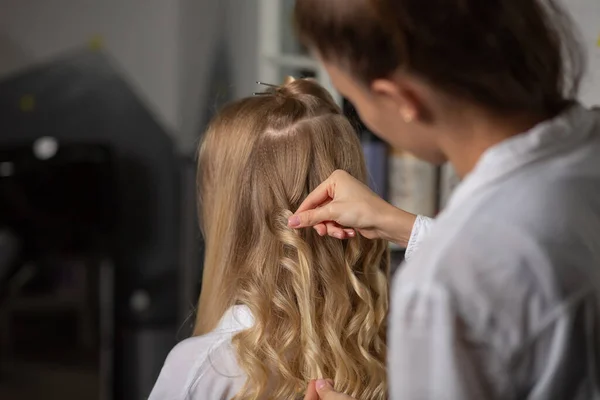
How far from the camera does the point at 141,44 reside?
7.74 ft

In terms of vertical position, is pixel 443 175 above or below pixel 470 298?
below

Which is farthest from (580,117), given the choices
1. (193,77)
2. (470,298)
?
(193,77)

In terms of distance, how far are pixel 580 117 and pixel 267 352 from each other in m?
0.51

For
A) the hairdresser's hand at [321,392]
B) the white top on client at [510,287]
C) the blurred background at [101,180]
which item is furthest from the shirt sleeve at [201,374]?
the blurred background at [101,180]

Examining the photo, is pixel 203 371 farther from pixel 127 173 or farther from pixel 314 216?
pixel 127 173

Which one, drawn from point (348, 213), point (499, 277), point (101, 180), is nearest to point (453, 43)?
point (499, 277)

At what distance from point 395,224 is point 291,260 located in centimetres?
15

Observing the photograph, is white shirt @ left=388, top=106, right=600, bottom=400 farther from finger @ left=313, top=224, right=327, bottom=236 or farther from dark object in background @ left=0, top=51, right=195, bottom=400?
dark object in background @ left=0, top=51, right=195, bottom=400

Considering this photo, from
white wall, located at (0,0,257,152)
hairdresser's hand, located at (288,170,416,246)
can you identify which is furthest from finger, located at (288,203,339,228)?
white wall, located at (0,0,257,152)

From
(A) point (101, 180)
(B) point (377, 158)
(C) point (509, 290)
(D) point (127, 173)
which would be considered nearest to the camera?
(C) point (509, 290)

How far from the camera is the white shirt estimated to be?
558mm

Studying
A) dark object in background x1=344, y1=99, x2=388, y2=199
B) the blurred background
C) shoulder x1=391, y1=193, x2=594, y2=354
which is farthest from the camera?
the blurred background

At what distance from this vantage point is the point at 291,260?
3.37 feet

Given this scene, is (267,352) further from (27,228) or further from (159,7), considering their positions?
(159,7)
